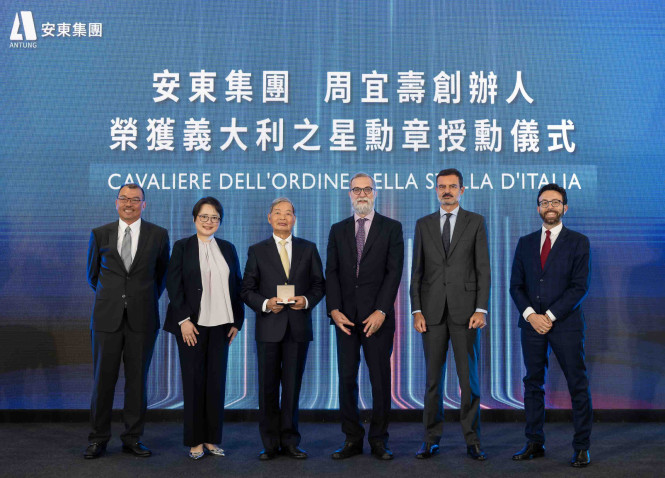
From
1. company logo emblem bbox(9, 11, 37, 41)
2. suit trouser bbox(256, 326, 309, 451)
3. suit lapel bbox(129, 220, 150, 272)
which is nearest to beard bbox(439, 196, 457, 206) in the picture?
suit trouser bbox(256, 326, 309, 451)

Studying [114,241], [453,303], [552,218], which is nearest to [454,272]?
[453,303]

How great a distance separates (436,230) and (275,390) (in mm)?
1317

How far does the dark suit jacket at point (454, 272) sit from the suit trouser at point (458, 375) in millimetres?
71

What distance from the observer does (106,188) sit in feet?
15.4

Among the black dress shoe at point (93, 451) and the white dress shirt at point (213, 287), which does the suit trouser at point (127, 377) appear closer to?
the black dress shoe at point (93, 451)

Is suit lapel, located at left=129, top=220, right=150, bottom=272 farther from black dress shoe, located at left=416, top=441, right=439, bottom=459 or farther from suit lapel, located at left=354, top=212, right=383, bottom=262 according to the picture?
black dress shoe, located at left=416, top=441, right=439, bottom=459

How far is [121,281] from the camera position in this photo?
3.58m

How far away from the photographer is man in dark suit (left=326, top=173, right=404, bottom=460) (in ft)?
11.3

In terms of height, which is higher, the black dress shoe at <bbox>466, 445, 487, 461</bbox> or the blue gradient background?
the blue gradient background

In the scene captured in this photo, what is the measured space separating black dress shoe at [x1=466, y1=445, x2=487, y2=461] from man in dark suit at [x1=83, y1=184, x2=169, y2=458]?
1.87 metres

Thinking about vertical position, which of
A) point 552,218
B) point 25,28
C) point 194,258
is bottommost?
point 194,258

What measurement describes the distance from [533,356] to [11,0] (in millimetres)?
4655

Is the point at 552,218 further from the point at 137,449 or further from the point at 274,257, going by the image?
the point at 137,449

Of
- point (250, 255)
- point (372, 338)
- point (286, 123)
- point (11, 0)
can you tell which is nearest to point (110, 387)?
point (250, 255)
